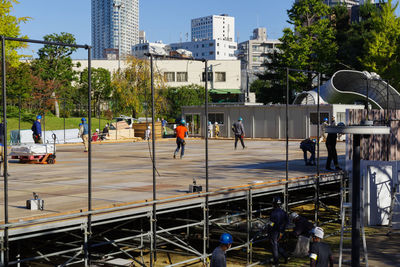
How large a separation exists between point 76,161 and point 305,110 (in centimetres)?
2309

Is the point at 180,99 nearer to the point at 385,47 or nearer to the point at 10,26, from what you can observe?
the point at 385,47

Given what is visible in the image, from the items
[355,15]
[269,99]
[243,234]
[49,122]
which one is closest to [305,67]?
[269,99]

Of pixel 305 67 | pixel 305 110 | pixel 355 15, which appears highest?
pixel 355 15

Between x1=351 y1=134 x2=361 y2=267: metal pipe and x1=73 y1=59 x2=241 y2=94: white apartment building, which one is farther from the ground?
x1=73 y1=59 x2=241 y2=94: white apartment building

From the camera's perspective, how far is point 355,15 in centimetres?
9269

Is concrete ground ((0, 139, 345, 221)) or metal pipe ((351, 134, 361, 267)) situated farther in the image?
concrete ground ((0, 139, 345, 221))

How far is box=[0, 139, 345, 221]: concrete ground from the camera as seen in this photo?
12.9m

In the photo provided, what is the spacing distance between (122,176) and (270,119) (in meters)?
27.6

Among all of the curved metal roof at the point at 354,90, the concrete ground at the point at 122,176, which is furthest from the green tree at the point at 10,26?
the curved metal roof at the point at 354,90

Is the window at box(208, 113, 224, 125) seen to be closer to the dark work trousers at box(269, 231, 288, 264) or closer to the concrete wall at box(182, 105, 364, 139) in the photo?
the concrete wall at box(182, 105, 364, 139)

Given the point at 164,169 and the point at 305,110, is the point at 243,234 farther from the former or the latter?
the point at 305,110

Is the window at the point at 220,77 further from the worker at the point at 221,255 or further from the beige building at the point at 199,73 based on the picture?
the worker at the point at 221,255

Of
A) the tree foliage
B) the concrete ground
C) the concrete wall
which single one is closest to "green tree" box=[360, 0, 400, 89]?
the concrete wall

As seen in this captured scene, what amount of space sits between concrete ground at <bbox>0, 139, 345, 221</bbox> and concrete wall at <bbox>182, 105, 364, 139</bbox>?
15.2 meters
